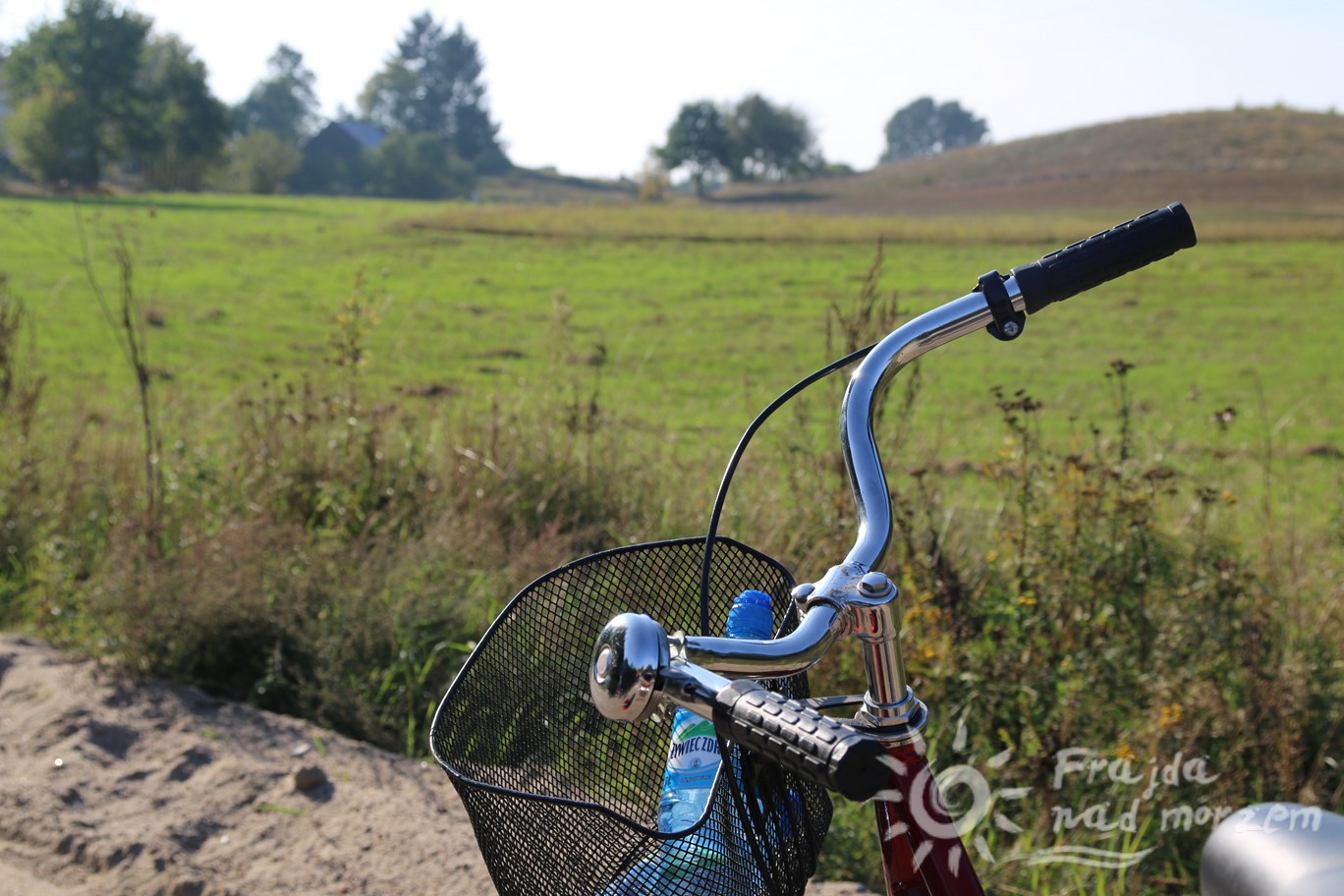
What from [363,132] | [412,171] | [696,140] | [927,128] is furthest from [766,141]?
[927,128]

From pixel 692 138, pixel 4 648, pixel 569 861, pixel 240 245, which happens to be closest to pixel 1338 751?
pixel 569 861

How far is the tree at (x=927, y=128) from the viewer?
115 m

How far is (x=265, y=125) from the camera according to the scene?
97.3 m

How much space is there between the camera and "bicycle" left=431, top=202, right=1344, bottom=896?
3.53 ft

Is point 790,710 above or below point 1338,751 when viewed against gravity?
above

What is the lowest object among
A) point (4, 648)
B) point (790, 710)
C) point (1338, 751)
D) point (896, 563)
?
point (4, 648)

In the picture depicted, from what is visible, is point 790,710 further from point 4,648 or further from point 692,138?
point 692,138

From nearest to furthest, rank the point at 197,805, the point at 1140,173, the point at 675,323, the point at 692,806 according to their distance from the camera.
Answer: the point at 692,806
the point at 197,805
the point at 675,323
the point at 1140,173

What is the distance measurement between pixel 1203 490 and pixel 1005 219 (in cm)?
2951

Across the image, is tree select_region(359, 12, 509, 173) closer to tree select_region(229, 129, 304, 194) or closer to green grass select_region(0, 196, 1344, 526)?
tree select_region(229, 129, 304, 194)

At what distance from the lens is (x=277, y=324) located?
15.1 meters

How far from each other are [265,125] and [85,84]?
46.5 m

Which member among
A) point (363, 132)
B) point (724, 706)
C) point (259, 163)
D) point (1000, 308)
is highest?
point (363, 132)

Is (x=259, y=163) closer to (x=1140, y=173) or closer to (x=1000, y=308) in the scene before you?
(x=1140, y=173)
